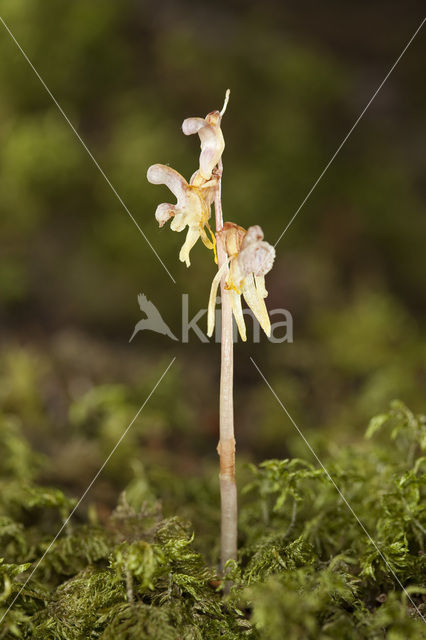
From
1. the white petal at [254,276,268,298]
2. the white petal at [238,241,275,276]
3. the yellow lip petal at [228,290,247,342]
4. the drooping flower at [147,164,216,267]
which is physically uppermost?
the drooping flower at [147,164,216,267]

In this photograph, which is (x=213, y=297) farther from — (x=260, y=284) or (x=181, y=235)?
(x=181, y=235)

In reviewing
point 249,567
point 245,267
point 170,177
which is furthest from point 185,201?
point 249,567

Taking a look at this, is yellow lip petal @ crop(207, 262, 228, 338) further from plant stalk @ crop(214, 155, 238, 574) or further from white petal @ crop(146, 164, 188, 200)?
white petal @ crop(146, 164, 188, 200)

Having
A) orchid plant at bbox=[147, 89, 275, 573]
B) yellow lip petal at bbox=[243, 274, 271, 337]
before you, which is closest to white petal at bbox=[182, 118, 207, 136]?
orchid plant at bbox=[147, 89, 275, 573]

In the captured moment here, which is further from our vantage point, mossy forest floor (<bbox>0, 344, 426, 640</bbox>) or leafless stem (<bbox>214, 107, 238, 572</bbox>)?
leafless stem (<bbox>214, 107, 238, 572</bbox>)

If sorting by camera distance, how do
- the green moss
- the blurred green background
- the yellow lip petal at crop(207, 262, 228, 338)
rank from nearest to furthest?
the green moss
the yellow lip petal at crop(207, 262, 228, 338)
the blurred green background

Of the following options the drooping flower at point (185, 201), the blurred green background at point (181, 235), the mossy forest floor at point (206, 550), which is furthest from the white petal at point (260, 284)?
the blurred green background at point (181, 235)

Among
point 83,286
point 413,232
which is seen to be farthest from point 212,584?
point 413,232

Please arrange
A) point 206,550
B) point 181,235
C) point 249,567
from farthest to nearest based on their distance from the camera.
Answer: point 181,235 < point 206,550 < point 249,567
